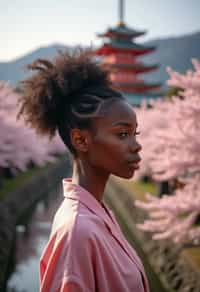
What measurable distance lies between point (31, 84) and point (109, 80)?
33 centimetres

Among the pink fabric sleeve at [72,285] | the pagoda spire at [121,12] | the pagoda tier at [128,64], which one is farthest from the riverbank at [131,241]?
the pagoda spire at [121,12]

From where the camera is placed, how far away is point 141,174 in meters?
17.9

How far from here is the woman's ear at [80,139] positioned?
161 cm

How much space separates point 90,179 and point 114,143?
0.18 meters

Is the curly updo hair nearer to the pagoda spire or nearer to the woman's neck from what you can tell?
the woman's neck

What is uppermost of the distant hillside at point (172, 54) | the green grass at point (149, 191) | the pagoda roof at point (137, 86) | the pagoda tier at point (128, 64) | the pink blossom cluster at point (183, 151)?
the distant hillside at point (172, 54)

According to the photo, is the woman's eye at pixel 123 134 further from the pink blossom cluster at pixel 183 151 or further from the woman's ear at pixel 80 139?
the pink blossom cluster at pixel 183 151

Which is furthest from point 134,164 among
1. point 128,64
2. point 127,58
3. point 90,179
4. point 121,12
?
point 121,12

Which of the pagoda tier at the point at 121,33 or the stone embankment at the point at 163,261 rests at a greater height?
the pagoda tier at the point at 121,33

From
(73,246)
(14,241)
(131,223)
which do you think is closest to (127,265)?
(73,246)

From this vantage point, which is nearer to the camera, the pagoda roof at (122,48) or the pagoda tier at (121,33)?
the pagoda roof at (122,48)

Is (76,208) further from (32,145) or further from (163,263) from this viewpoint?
(32,145)

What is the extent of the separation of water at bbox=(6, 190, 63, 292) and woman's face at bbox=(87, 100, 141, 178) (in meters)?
8.99

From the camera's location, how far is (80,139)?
162 cm
